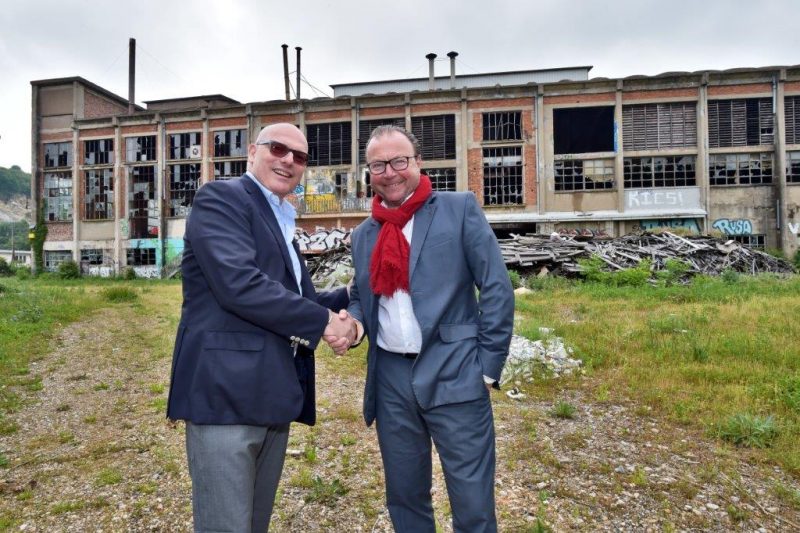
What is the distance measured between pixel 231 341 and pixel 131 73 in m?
43.0

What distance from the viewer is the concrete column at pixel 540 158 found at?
2738 centimetres

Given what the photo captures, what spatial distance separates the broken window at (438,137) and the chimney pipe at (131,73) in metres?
23.3

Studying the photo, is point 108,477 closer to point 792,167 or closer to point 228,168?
point 228,168

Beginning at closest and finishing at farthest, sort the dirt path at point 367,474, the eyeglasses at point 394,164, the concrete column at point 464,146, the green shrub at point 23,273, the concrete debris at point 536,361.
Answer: the eyeglasses at point 394,164 < the dirt path at point 367,474 < the concrete debris at point 536,361 < the concrete column at point 464,146 < the green shrub at point 23,273

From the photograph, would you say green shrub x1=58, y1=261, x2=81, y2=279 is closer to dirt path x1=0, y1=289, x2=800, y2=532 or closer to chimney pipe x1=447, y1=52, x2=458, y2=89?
chimney pipe x1=447, y1=52, x2=458, y2=89

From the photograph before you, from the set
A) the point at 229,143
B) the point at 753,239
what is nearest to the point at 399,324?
the point at 753,239

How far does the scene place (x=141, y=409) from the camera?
5.99 m

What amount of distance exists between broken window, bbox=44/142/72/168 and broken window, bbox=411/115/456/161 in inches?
971

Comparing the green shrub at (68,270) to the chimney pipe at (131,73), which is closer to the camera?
the green shrub at (68,270)

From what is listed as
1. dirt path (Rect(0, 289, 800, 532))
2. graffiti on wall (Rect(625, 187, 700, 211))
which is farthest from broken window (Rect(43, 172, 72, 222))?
graffiti on wall (Rect(625, 187, 700, 211))

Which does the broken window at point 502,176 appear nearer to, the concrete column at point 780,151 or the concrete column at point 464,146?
the concrete column at point 464,146

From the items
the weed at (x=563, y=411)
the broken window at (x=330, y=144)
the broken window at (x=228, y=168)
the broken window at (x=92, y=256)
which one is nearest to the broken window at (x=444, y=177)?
the broken window at (x=330, y=144)

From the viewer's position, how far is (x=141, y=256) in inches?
1260

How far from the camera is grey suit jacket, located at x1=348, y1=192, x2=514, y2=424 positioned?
8.02 feet
